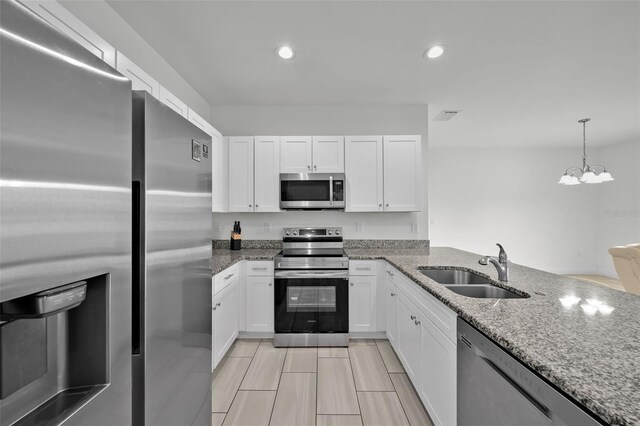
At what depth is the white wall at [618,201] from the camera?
215 inches

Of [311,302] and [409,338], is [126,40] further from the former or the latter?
[409,338]

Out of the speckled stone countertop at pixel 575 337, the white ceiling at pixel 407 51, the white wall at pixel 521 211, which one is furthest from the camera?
the white wall at pixel 521 211

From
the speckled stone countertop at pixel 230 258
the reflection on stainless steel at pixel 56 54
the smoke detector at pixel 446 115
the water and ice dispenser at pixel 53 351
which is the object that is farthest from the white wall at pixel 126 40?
the smoke detector at pixel 446 115

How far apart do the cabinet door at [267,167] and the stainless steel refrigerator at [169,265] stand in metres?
1.90

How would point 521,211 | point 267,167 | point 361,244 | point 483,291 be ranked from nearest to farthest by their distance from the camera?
point 483,291 < point 267,167 < point 361,244 < point 521,211

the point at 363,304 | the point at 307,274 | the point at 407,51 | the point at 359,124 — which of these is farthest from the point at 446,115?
the point at 307,274

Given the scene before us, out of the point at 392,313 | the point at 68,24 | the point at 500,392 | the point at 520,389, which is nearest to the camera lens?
the point at 520,389

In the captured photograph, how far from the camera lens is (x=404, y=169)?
10.8 ft

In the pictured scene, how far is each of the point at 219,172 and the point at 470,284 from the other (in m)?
2.64

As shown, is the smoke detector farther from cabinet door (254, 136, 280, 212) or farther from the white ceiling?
cabinet door (254, 136, 280, 212)

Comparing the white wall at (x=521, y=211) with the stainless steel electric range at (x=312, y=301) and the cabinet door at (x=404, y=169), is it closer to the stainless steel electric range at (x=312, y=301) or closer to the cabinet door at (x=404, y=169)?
the cabinet door at (x=404, y=169)

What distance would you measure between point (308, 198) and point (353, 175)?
0.59 meters

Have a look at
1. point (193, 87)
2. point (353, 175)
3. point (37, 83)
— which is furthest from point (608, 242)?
point (37, 83)

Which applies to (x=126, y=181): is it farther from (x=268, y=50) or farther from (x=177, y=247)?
(x=268, y=50)
